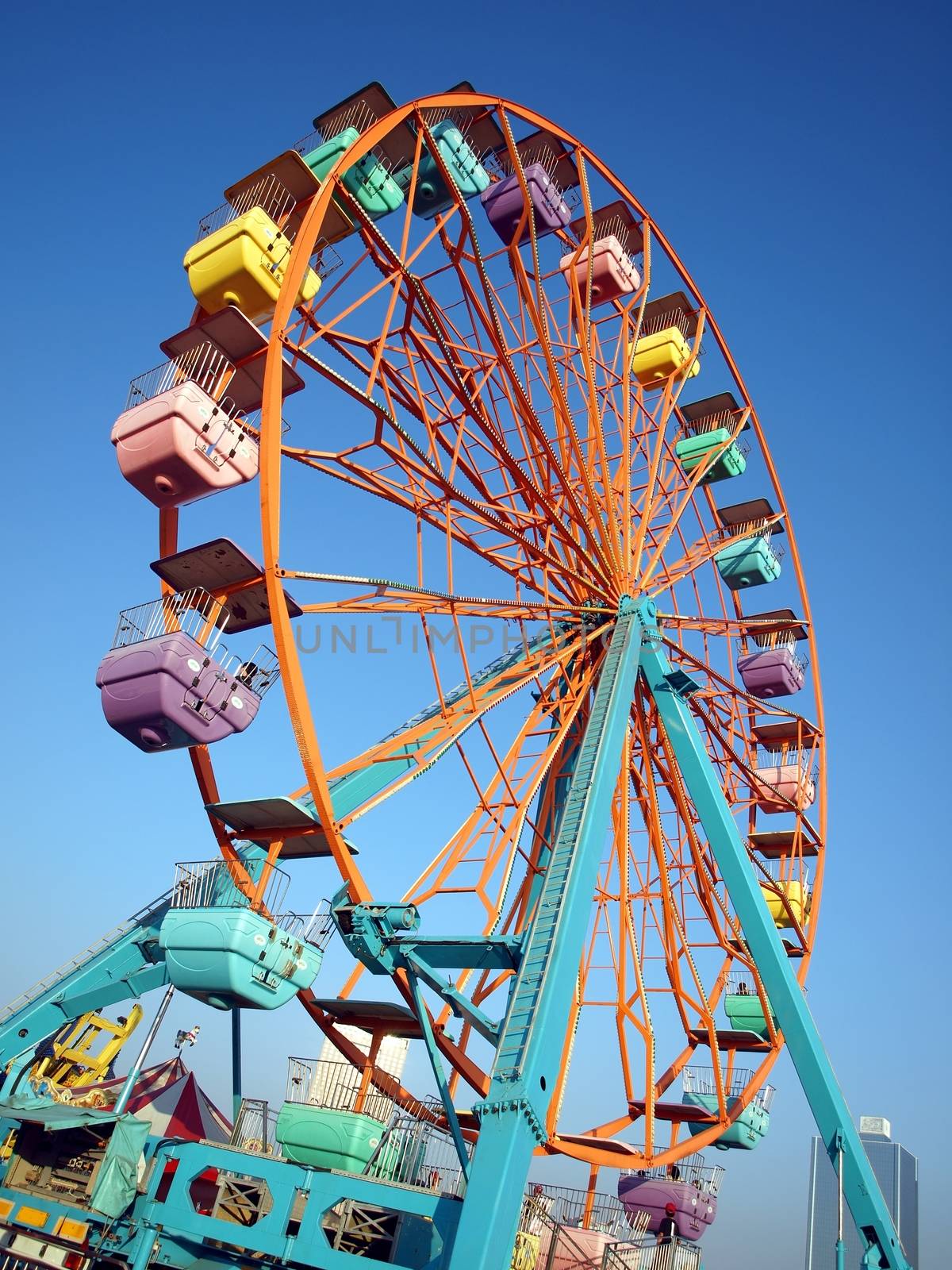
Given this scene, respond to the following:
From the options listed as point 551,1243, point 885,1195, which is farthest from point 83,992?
point 885,1195

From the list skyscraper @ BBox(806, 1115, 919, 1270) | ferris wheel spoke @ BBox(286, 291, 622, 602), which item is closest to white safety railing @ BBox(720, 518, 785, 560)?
ferris wheel spoke @ BBox(286, 291, 622, 602)

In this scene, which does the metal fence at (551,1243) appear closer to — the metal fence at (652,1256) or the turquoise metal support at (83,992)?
the metal fence at (652,1256)

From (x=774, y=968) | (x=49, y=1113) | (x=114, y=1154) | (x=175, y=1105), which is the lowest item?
(x=114, y=1154)

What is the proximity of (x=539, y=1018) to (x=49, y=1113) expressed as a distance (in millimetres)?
5958

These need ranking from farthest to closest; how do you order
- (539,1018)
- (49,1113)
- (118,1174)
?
(49,1113), (118,1174), (539,1018)

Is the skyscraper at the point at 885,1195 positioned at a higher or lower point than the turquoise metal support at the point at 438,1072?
higher

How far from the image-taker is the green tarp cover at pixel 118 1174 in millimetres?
9445

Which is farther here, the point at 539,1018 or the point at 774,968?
the point at 774,968

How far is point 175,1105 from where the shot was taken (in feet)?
42.2

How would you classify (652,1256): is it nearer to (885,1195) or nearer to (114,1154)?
(114,1154)

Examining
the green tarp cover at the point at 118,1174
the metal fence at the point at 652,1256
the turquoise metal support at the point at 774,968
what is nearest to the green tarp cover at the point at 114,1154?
the green tarp cover at the point at 118,1174

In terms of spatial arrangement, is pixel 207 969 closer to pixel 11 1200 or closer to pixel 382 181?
pixel 11 1200

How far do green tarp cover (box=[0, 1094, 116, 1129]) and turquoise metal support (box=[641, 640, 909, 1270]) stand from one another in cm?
725

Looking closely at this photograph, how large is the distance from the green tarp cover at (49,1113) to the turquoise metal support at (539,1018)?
4.58 metres
